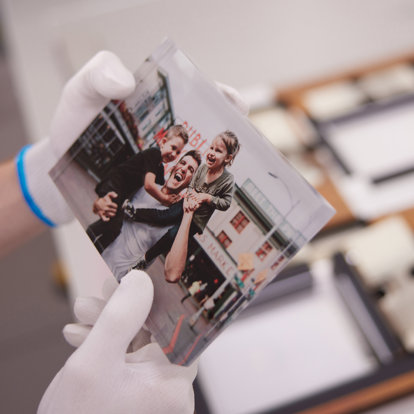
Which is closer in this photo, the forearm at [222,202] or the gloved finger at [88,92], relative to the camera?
the forearm at [222,202]

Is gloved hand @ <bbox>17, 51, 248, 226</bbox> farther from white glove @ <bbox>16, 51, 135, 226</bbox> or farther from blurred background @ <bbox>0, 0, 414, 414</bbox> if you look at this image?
blurred background @ <bbox>0, 0, 414, 414</bbox>

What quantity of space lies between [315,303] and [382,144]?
0.65 metres

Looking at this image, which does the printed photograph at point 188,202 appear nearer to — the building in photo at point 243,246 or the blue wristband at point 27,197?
the building in photo at point 243,246

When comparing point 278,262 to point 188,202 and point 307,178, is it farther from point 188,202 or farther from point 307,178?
point 307,178

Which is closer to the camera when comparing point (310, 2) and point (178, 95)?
point (178, 95)

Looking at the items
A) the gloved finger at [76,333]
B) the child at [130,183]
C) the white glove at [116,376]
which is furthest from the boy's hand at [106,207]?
the gloved finger at [76,333]

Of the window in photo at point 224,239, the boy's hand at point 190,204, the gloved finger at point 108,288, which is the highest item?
the boy's hand at point 190,204

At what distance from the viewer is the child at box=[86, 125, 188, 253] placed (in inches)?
25.2

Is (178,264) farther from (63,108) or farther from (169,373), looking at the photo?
(63,108)

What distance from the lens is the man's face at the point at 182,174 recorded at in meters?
0.62

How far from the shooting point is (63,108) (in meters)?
0.89

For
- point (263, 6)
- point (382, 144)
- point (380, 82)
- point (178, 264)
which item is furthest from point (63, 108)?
point (263, 6)

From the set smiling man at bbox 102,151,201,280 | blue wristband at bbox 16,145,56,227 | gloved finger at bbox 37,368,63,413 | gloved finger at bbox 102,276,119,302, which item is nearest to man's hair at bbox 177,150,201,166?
smiling man at bbox 102,151,201,280

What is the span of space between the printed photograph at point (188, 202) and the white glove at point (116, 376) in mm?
37
